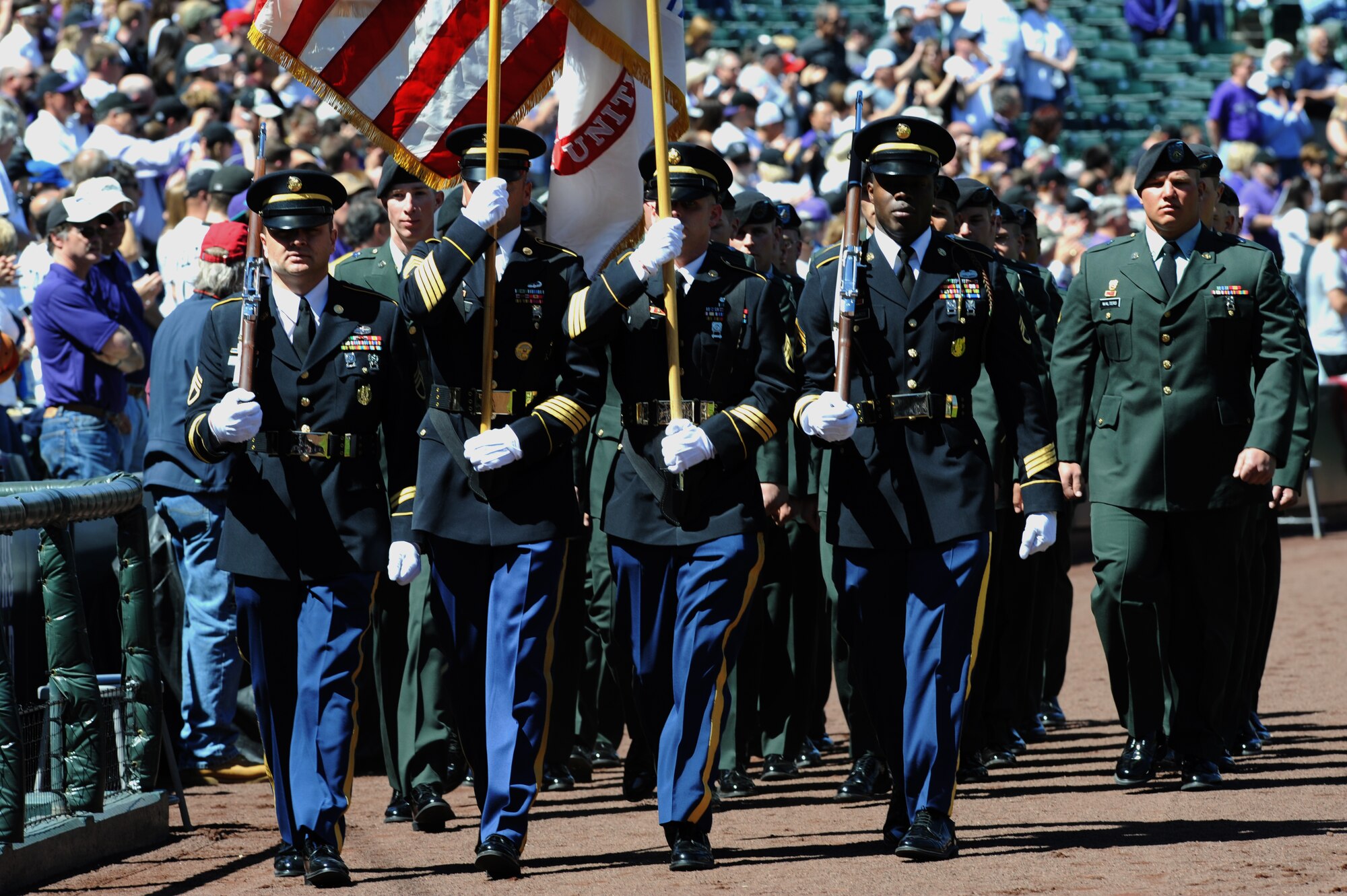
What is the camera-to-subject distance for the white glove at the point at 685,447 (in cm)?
615

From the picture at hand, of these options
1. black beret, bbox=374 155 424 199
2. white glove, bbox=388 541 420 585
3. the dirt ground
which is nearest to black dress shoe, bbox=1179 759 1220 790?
the dirt ground

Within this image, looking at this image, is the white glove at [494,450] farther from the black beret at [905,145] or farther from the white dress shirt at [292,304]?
the black beret at [905,145]

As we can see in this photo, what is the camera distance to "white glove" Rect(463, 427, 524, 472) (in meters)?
6.15

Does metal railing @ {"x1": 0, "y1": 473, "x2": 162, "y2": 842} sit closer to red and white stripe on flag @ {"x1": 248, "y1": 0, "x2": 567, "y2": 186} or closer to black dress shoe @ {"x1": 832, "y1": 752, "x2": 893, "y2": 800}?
red and white stripe on flag @ {"x1": 248, "y1": 0, "x2": 567, "y2": 186}

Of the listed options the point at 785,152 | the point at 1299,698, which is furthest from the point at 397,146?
the point at 785,152

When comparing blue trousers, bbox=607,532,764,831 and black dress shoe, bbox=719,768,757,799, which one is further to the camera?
black dress shoe, bbox=719,768,757,799

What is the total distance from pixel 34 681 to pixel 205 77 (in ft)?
31.4

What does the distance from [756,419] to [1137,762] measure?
2.29 meters

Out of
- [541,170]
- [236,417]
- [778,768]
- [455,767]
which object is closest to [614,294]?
[236,417]

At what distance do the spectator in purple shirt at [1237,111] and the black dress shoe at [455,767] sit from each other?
1599 cm

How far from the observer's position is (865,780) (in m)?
7.64

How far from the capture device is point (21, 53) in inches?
589

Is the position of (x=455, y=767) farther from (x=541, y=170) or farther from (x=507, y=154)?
(x=541, y=170)

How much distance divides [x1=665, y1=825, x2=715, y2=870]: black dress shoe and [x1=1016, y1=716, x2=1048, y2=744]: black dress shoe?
3063mm
